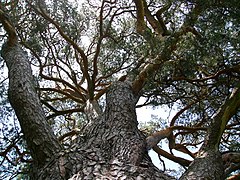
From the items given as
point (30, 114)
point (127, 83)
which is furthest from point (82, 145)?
point (127, 83)

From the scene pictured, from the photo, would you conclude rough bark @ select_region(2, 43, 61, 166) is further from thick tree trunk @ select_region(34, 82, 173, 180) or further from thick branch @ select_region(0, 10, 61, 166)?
thick tree trunk @ select_region(34, 82, 173, 180)

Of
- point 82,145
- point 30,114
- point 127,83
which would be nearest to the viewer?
point 30,114

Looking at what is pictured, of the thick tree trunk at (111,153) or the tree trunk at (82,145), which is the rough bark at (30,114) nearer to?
the tree trunk at (82,145)

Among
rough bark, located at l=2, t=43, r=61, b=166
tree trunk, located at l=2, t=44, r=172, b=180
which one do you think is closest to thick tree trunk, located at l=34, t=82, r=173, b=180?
tree trunk, located at l=2, t=44, r=172, b=180

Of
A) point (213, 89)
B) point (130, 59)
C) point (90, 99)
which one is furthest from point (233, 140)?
point (90, 99)

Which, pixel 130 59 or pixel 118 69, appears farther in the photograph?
pixel 118 69

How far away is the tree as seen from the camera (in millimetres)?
1924

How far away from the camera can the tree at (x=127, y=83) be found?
1.92 m

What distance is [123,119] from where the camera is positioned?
2541 millimetres

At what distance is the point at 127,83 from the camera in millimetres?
3510

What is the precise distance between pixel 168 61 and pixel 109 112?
1.18 metres

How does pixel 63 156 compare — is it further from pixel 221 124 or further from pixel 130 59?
pixel 130 59

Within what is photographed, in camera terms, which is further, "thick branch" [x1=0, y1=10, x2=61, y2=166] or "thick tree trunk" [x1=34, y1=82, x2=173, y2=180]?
"thick branch" [x1=0, y1=10, x2=61, y2=166]

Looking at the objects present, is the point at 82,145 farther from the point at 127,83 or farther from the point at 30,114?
the point at 127,83
